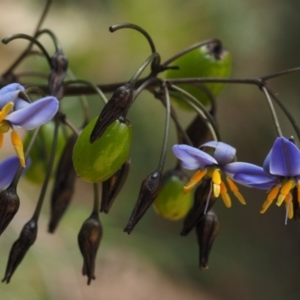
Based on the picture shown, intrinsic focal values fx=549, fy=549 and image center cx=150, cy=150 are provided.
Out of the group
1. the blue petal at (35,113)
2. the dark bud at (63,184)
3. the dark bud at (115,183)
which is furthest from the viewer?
the dark bud at (63,184)

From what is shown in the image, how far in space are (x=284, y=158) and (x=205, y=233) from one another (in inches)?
5.4

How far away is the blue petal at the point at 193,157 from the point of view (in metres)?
0.49

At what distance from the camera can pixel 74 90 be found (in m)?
0.66

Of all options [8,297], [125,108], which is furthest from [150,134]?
[125,108]

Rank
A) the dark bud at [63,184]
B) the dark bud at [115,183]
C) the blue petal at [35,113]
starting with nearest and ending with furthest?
the blue petal at [35,113], the dark bud at [115,183], the dark bud at [63,184]

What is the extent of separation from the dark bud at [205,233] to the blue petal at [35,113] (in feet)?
0.73

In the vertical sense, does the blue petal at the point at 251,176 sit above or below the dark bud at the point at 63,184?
above

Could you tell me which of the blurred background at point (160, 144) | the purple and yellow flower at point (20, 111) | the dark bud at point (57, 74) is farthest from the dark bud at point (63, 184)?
the blurred background at point (160, 144)

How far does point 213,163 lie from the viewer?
512 mm

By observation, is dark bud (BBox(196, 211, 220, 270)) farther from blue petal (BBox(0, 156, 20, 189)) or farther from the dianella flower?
blue petal (BBox(0, 156, 20, 189))

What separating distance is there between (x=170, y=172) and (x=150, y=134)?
1395 mm

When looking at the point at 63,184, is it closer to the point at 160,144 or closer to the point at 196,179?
the point at 196,179

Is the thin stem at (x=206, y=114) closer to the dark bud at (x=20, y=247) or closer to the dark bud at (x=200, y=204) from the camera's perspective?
the dark bud at (x=200, y=204)

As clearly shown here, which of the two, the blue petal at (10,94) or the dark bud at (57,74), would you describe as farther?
the dark bud at (57,74)
